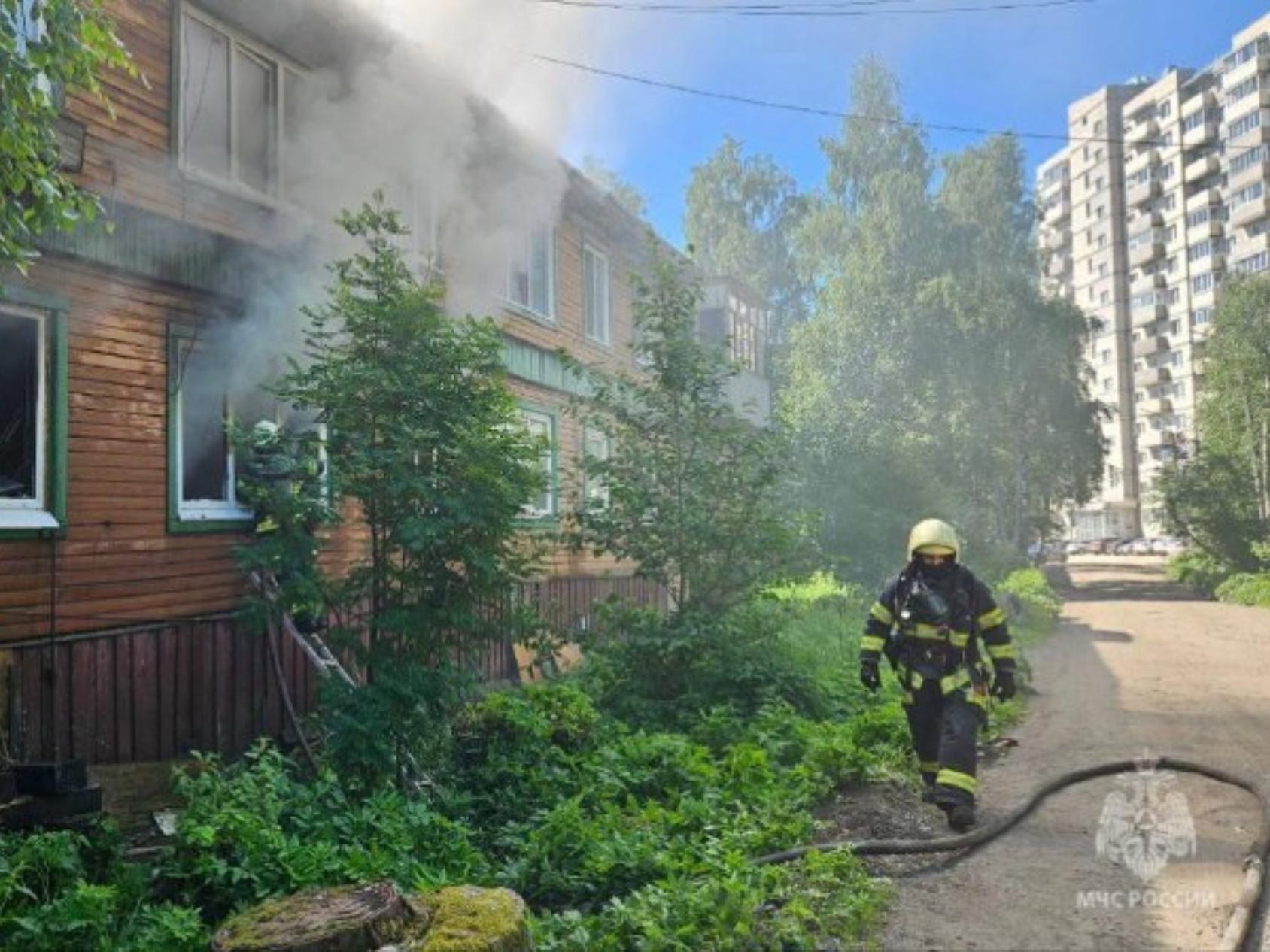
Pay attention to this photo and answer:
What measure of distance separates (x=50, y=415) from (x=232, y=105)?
3.22m

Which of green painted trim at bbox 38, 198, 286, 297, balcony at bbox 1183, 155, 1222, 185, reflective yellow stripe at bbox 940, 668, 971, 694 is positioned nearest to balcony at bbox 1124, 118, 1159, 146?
balcony at bbox 1183, 155, 1222, 185

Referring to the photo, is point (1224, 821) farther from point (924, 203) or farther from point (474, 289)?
point (924, 203)

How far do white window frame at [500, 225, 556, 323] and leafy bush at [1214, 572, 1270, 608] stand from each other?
1804 centimetres

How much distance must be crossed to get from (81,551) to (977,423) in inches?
1255

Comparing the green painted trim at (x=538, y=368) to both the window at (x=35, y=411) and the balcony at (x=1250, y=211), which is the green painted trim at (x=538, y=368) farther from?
the balcony at (x=1250, y=211)

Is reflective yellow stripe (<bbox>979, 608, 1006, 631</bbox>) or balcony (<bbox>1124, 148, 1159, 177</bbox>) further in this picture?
balcony (<bbox>1124, 148, 1159, 177</bbox>)

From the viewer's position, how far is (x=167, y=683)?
22.0 ft

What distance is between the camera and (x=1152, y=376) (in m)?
76.6

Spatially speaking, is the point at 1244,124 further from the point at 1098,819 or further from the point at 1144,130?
the point at 1098,819

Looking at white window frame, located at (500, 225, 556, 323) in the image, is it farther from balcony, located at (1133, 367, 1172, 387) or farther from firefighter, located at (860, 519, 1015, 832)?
balcony, located at (1133, 367, 1172, 387)

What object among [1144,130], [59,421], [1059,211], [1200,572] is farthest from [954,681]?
[1059,211]

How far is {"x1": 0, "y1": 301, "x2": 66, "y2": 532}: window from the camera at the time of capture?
6250mm

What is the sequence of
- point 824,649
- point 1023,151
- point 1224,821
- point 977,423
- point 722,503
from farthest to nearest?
point 1023,151, point 977,423, point 824,649, point 722,503, point 1224,821

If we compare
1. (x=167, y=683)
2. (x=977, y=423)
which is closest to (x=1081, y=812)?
(x=167, y=683)
